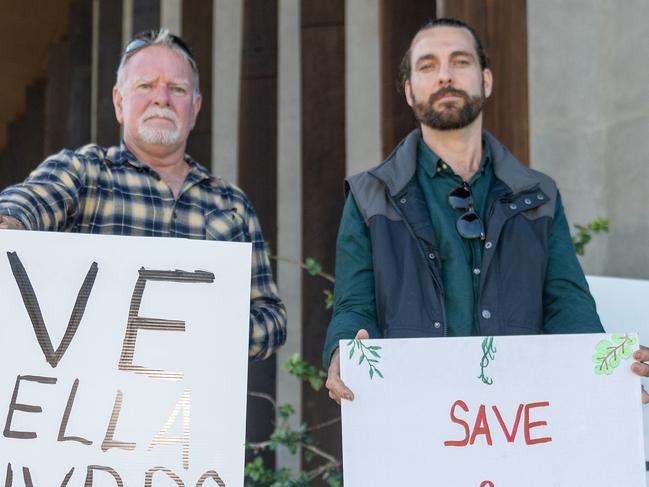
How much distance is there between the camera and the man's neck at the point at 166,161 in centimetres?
234

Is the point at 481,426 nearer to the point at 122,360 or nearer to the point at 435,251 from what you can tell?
the point at 435,251

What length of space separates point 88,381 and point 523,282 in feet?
2.85

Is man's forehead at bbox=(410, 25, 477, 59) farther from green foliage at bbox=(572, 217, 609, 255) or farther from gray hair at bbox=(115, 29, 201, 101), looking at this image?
green foliage at bbox=(572, 217, 609, 255)

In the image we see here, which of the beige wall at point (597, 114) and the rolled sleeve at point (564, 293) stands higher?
the beige wall at point (597, 114)

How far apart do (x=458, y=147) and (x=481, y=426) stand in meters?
0.65

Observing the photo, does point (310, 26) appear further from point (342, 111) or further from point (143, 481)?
point (143, 481)

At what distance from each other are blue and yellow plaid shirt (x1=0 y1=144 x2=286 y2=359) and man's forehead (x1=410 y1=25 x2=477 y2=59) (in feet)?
1.70

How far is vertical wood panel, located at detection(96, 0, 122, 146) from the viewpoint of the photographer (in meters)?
6.23

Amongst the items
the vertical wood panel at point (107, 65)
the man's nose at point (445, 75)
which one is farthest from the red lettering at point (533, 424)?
the vertical wood panel at point (107, 65)

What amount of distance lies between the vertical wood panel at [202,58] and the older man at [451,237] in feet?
10.2

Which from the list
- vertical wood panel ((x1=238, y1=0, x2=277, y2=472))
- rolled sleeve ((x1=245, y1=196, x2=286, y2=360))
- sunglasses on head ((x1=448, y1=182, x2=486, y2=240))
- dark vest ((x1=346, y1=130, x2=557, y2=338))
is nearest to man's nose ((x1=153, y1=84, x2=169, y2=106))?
rolled sleeve ((x1=245, y1=196, x2=286, y2=360))

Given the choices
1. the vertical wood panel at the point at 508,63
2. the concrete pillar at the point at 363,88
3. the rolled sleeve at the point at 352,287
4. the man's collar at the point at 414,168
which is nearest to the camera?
the rolled sleeve at the point at 352,287

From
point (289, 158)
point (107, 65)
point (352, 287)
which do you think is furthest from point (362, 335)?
point (107, 65)

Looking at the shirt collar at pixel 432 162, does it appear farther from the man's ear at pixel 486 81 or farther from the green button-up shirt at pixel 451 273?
the man's ear at pixel 486 81
